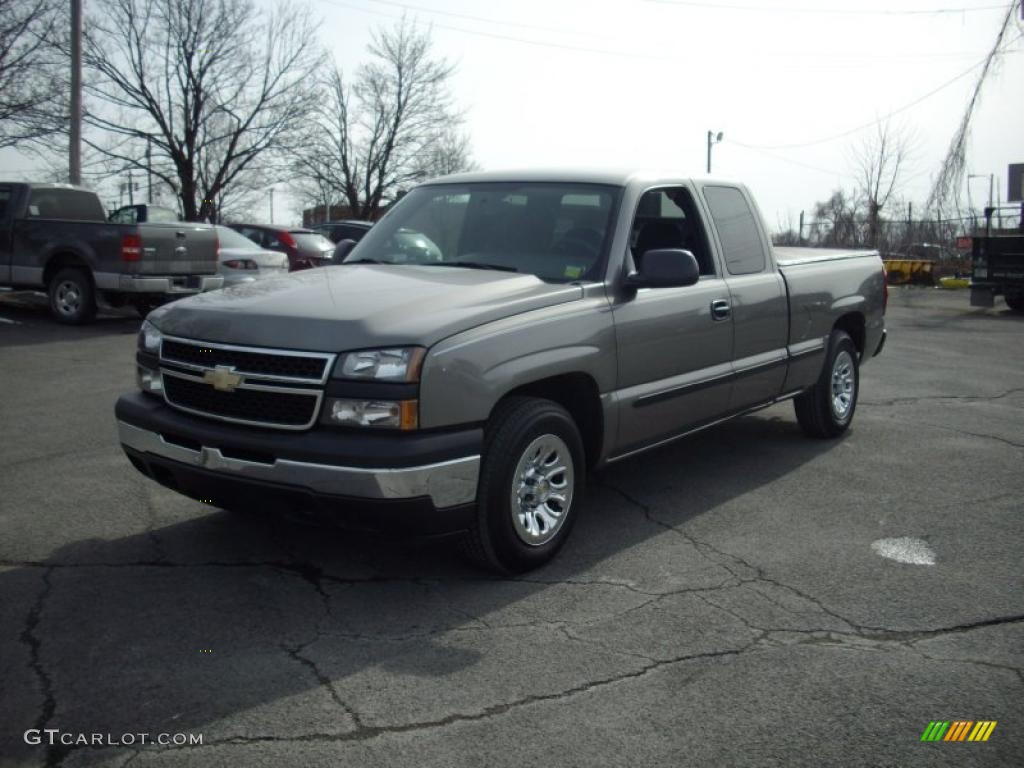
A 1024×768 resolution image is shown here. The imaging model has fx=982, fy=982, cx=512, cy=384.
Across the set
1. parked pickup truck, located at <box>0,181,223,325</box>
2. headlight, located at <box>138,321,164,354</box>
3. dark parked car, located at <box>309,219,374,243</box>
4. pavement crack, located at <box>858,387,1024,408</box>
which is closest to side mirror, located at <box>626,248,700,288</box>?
headlight, located at <box>138,321,164,354</box>

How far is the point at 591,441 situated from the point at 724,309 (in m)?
1.39

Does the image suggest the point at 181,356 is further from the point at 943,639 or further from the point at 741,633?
the point at 943,639

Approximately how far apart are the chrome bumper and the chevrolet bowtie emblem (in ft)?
0.88

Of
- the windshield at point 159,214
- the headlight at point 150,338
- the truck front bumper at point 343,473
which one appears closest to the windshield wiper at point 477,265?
the truck front bumper at point 343,473

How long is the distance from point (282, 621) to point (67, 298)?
1175cm

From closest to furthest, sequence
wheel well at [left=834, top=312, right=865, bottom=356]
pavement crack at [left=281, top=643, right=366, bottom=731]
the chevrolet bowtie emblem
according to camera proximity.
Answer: pavement crack at [left=281, top=643, right=366, bottom=731] < the chevrolet bowtie emblem < wheel well at [left=834, top=312, right=865, bottom=356]

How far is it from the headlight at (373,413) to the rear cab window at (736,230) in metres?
2.85

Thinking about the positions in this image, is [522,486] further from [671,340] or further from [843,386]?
[843,386]

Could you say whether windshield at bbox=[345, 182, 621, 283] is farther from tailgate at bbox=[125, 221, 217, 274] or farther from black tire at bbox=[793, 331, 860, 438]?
tailgate at bbox=[125, 221, 217, 274]

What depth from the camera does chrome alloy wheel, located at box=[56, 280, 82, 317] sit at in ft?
46.3

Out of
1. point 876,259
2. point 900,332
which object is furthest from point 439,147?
point 876,259

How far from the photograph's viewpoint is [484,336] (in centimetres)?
420

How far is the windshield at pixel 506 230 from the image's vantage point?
512 cm

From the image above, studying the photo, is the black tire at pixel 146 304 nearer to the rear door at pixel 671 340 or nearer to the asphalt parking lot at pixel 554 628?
the asphalt parking lot at pixel 554 628
